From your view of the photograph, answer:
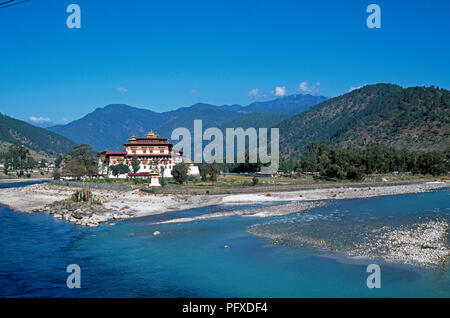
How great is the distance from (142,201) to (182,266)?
81.9 feet

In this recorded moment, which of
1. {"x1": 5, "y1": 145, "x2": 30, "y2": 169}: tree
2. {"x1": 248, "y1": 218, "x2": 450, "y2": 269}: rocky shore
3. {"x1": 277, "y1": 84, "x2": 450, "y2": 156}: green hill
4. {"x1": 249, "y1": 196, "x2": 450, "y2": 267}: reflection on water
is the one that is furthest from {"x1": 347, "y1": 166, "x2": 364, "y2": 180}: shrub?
{"x1": 5, "y1": 145, "x2": 30, "y2": 169}: tree

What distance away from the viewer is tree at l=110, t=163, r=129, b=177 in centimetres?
7238

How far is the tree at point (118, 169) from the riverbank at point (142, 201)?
1477 centimetres

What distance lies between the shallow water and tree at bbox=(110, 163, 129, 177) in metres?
42.1

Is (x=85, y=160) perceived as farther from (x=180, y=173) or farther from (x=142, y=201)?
(x=142, y=201)

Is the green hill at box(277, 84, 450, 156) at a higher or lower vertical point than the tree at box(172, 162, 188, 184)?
higher

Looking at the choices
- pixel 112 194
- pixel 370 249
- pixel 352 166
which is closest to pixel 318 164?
pixel 352 166

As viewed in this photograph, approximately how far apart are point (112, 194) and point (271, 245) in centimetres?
3121

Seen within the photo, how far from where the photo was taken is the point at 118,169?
238 ft

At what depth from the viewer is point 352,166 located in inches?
2886

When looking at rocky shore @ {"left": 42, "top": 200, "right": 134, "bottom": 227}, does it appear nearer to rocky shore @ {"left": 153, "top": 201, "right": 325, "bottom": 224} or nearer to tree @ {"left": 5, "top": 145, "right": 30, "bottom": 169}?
rocky shore @ {"left": 153, "top": 201, "right": 325, "bottom": 224}

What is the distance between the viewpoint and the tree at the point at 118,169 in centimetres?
7238
